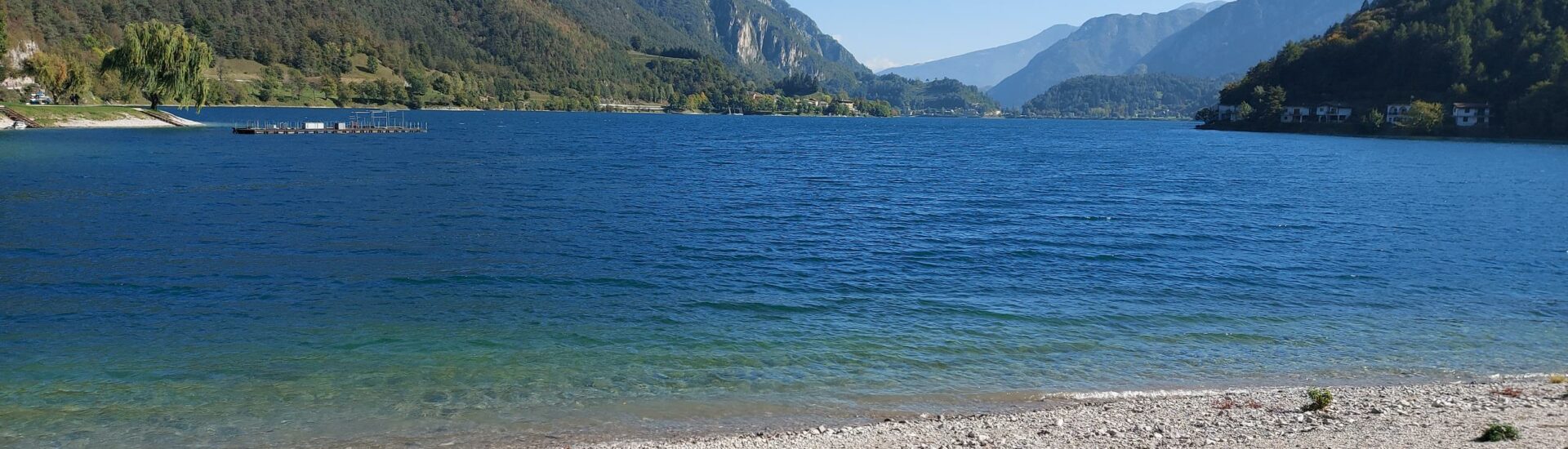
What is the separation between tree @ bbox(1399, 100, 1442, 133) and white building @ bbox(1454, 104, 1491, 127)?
2.55 m

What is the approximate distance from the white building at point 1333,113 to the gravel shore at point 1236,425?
201192 mm

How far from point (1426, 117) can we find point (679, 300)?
180 m

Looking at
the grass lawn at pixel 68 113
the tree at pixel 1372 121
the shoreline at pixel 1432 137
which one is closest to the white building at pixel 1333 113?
the shoreline at pixel 1432 137

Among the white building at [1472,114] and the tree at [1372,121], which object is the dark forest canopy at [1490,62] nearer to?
the white building at [1472,114]

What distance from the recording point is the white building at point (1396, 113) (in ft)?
575

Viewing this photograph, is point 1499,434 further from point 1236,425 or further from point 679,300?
point 679,300

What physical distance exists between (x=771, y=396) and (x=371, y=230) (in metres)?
27.9

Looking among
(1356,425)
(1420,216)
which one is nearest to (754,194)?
(1420,216)

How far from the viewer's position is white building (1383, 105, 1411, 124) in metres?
175

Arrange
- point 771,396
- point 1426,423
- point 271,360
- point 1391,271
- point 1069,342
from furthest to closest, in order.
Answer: point 1391,271, point 1069,342, point 271,360, point 771,396, point 1426,423

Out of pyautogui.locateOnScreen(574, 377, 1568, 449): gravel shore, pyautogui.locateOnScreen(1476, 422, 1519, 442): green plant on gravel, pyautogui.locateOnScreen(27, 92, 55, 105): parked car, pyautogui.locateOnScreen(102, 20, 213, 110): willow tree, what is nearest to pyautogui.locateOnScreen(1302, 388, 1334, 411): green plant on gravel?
pyautogui.locateOnScreen(574, 377, 1568, 449): gravel shore

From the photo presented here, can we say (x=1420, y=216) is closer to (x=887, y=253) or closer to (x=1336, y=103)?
(x=887, y=253)

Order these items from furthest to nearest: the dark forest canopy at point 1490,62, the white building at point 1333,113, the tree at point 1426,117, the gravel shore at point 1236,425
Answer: the white building at point 1333,113
the tree at point 1426,117
the dark forest canopy at point 1490,62
the gravel shore at point 1236,425

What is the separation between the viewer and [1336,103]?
197375mm
